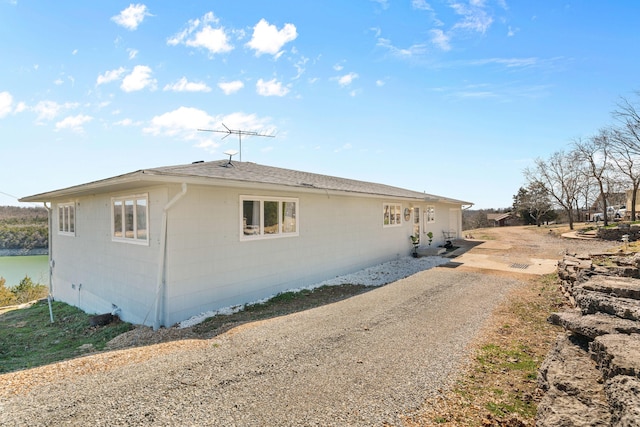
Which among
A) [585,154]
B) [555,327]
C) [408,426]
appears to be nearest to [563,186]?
[585,154]

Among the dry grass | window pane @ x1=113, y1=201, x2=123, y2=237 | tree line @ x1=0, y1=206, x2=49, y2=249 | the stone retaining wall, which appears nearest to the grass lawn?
window pane @ x1=113, y1=201, x2=123, y2=237

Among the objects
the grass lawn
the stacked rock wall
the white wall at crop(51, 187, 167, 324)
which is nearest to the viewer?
the stacked rock wall

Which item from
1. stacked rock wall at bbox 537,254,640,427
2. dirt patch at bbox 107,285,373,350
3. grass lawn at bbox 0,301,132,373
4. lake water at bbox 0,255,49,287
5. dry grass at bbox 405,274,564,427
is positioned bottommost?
lake water at bbox 0,255,49,287

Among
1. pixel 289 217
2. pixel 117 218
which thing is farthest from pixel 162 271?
pixel 289 217

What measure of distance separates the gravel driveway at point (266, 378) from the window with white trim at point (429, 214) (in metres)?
12.1

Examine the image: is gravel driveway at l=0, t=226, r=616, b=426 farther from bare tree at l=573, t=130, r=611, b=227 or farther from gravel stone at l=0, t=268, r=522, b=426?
bare tree at l=573, t=130, r=611, b=227

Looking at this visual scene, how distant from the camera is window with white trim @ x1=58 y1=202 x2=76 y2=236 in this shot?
32.4 ft

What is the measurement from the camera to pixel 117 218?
24.9 ft

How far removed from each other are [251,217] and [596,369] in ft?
21.1

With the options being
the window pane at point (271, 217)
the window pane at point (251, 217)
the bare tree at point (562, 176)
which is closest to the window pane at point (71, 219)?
the window pane at point (251, 217)

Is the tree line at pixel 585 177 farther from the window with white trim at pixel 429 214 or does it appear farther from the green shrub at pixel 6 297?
the green shrub at pixel 6 297

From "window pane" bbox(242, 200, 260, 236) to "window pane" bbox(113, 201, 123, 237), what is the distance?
306 centimetres

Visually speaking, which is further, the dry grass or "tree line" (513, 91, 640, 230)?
"tree line" (513, 91, 640, 230)

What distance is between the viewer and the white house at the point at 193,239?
6.09 meters
